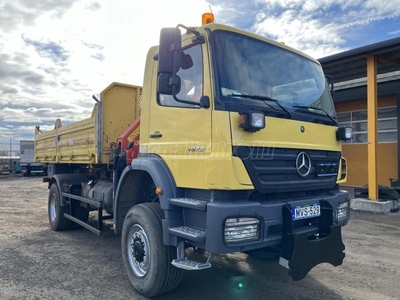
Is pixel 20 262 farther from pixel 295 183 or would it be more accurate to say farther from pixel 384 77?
pixel 384 77

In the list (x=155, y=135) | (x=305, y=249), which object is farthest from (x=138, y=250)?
(x=305, y=249)

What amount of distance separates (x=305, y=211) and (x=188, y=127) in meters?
1.42

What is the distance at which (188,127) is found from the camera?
10.9ft

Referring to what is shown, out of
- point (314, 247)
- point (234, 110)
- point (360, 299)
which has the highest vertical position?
point (234, 110)

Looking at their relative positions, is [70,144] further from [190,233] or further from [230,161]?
[230,161]

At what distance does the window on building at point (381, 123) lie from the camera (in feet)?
41.4

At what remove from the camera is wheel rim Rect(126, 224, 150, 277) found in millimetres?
3678

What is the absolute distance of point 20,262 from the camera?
4.91 metres

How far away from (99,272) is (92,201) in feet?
4.47

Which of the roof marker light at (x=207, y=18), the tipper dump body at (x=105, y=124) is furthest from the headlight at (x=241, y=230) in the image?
the tipper dump body at (x=105, y=124)

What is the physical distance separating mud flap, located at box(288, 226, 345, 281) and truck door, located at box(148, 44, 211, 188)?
1040 mm

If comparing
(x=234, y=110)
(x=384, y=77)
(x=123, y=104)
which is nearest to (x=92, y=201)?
(x=123, y=104)

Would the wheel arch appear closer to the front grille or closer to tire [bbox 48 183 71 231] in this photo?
the front grille

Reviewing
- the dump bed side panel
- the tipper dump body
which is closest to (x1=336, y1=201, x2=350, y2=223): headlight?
the tipper dump body
